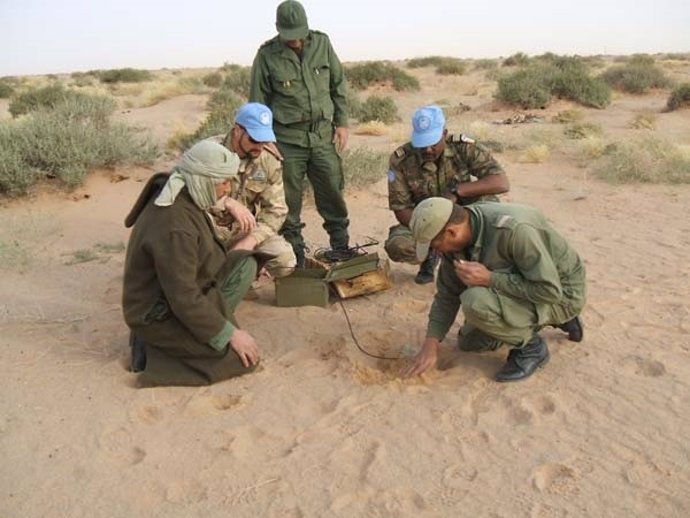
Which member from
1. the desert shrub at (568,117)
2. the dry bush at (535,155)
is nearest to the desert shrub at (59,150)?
the dry bush at (535,155)

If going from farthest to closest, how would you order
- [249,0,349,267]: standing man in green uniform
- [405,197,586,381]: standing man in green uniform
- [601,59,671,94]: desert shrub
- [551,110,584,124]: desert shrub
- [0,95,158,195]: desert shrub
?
[601,59,671,94]: desert shrub → [551,110,584,124]: desert shrub → [0,95,158,195]: desert shrub → [249,0,349,267]: standing man in green uniform → [405,197,586,381]: standing man in green uniform

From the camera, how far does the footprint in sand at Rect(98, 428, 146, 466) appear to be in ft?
9.00

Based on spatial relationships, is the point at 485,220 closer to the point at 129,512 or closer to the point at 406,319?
the point at 406,319

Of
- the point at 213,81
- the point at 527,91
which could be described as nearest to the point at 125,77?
the point at 213,81

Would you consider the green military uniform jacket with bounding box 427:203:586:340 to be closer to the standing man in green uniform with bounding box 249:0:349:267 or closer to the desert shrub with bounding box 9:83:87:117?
the standing man in green uniform with bounding box 249:0:349:267

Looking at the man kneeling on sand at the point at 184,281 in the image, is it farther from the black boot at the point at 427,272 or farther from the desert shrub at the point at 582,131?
the desert shrub at the point at 582,131

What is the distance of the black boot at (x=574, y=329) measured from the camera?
3.50m

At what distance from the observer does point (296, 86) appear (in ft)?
15.3

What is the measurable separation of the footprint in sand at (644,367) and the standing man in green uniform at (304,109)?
2.14 meters

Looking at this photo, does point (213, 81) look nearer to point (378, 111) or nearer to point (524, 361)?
point (378, 111)

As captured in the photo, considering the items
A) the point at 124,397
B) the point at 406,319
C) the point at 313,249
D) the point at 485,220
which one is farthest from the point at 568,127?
the point at 124,397

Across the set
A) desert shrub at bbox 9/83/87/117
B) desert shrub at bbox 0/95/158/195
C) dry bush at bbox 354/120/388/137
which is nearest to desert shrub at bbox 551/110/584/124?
dry bush at bbox 354/120/388/137

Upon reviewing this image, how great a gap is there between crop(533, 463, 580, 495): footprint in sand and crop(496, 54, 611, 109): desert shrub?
13.0 metres

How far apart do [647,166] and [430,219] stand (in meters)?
5.62
